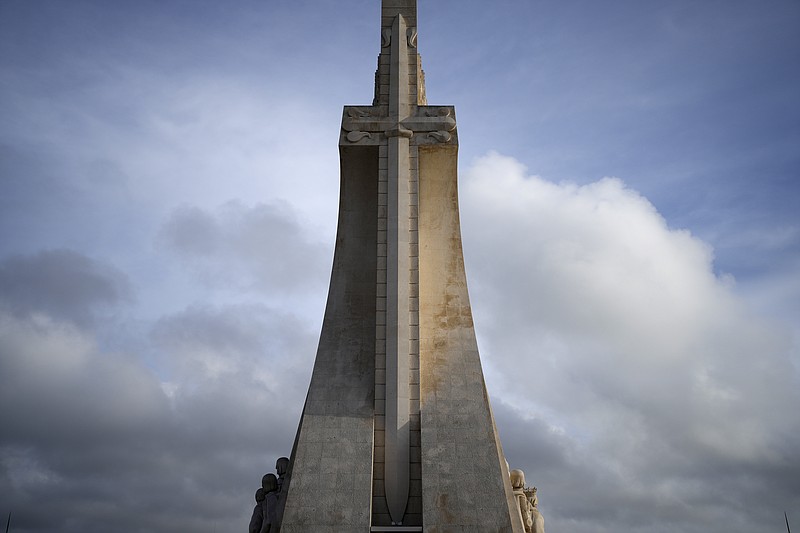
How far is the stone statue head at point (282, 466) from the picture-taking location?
55.1ft

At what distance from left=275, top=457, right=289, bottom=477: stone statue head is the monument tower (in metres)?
0.40

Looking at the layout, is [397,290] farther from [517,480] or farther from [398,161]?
[517,480]

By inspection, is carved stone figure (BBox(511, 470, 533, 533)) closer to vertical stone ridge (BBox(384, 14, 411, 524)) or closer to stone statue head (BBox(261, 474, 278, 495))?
vertical stone ridge (BBox(384, 14, 411, 524))

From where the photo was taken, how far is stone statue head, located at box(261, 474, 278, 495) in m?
16.5

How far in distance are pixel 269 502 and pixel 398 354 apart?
3.88 meters

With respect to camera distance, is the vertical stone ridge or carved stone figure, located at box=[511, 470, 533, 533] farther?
carved stone figure, located at box=[511, 470, 533, 533]

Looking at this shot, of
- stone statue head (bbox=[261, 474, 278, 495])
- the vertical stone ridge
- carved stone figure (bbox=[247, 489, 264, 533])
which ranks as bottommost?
carved stone figure (bbox=[247, 489, 264, 533])

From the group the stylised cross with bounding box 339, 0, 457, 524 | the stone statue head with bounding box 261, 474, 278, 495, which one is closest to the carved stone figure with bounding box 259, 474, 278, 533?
the stone statue head with bounding box 261, 474, 278, 495

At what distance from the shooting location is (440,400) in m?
16.4

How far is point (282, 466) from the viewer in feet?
55.2

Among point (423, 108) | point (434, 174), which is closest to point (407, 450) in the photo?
point (434, 174)

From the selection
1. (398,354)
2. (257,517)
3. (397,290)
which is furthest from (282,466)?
(397,290)

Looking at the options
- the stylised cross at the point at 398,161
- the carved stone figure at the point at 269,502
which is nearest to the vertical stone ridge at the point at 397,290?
the stylised cross at the point at 398,161

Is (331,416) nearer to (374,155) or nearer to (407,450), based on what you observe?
(407,450)
